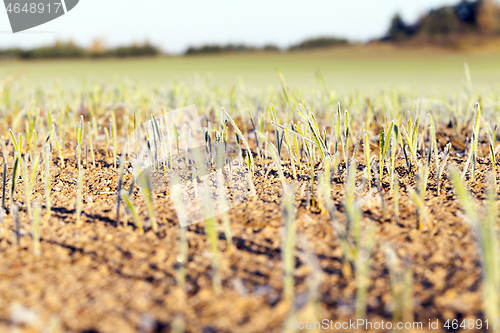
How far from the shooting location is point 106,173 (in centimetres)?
167

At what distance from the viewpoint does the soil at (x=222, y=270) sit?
2.56 feet

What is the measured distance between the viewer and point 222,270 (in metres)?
0.93

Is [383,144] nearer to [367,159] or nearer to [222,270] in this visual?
[367,159]

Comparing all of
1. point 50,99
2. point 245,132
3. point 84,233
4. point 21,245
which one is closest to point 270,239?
point 84,233

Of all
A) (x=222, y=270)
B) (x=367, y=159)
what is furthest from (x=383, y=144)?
(x=222, y=270)

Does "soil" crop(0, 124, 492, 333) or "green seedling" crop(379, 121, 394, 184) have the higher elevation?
"green seedling" crop(379, 121, 394, 184)

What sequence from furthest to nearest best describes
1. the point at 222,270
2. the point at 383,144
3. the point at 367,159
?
the point at 383,144
the point at 367,159
the point at 222,270

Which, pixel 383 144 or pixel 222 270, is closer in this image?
pixel 222 270

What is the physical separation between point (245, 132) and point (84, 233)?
1305mm

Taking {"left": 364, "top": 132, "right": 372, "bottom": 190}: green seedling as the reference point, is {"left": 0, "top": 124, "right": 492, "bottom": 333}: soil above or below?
below

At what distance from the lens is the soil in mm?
780

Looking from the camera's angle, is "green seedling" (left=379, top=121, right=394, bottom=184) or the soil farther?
"green seedling" (left=379, top=121, right=394, bottom=184)

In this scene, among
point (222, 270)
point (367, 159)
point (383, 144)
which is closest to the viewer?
point (222, 270)

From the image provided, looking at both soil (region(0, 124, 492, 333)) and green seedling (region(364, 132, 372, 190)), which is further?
green seedling (region(364, 132, 372, 190))
